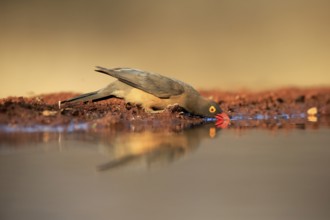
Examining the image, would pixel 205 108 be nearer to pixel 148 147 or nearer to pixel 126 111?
pixel 126 111

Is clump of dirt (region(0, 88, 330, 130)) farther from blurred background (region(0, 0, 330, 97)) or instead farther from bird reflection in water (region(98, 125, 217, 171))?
blurred background (region(0, 0, 330, 97))

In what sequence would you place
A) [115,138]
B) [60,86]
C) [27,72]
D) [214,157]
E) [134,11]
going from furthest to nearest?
[134,11]
[60,86]
[27,72]
[115,138]
[214,157]

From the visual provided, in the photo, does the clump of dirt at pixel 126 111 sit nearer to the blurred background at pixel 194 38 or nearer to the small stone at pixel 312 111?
the small stone at pixel 312 111

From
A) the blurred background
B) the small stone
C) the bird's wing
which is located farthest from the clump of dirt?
the blurred background

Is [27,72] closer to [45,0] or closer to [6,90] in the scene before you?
[6,90]

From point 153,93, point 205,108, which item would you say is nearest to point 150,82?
point 153,93

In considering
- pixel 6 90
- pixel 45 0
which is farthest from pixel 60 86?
pixel 45 0
